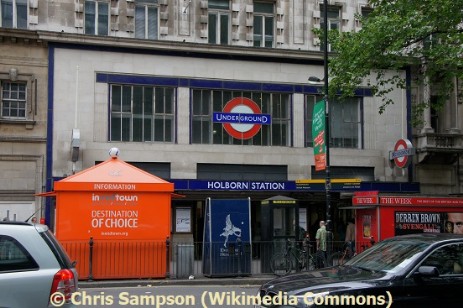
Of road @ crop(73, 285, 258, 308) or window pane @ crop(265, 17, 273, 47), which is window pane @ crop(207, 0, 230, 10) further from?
road @ crop(73, 285, 258, 308)

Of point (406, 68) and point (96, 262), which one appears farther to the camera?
point (406, 68)

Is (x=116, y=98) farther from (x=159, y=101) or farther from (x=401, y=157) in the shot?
(x=401, y=157)

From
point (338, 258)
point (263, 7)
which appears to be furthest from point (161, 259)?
point (263, 7)

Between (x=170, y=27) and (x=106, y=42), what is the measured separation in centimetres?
303

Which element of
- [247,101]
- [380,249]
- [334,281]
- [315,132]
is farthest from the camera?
[247,101]

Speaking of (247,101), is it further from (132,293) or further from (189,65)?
(132,293)

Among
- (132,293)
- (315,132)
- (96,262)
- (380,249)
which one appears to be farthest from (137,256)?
Result: (380,249)

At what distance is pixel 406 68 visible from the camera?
29484 mm

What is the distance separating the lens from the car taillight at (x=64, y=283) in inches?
262

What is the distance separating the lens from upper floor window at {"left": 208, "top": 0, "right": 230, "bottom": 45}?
89.5 feet

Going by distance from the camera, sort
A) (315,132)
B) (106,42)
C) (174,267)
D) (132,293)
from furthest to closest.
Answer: (106,42)
(315,132)
(174,267)
(132,293)

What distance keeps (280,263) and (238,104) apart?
9.99 m

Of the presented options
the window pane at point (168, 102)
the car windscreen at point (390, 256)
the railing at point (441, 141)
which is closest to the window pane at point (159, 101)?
the window pane at point (168, 102)

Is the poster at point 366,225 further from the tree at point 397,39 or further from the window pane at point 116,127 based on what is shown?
the window pane at point 116,127
